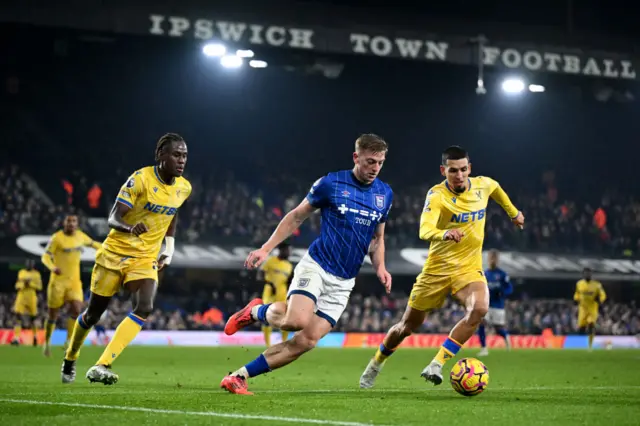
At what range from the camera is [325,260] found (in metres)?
9.68

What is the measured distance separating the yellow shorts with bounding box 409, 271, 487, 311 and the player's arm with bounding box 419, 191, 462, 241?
2.54 feet

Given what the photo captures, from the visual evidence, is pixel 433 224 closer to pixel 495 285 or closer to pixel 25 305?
pixel 495 285

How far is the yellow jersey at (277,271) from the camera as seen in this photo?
26609mm

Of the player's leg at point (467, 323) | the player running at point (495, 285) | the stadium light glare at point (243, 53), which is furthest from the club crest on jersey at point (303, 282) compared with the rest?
the stadium light glare at point (243, 53)

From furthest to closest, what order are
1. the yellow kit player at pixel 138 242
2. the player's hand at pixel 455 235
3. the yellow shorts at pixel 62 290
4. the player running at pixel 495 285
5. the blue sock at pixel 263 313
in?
the player running at pixel 495 285, the yellow shorts at pixel 62 290, the yellow kit player at pixel 138 242, the player's hand at pixel 455 235, the blue sock at pixel 263 313

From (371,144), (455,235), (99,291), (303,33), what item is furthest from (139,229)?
(303,33)

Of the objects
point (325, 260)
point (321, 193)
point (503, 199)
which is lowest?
point (325, 260)

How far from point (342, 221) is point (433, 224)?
1.39 metres

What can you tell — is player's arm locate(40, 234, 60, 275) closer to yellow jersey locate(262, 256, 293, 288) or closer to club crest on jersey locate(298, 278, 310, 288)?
yellow jersey locate(262, 256, 293, 288)

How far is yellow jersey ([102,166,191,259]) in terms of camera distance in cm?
1134

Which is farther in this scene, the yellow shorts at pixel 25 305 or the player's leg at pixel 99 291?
the yellow shorts at pixel 25 305

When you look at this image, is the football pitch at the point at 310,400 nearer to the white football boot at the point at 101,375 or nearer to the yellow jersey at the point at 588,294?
the white football boot at the point at 101,375

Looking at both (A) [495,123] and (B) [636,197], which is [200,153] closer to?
(A) [495,123]

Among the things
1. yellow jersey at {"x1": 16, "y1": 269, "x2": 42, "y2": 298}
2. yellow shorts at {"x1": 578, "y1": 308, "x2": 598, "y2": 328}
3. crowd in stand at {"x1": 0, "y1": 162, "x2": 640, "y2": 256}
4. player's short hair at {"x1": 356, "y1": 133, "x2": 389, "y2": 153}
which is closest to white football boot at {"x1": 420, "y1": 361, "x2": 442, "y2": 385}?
player's short hair at {"x1": 356, "y1": 133, "x2": 389, "y2": 153}
